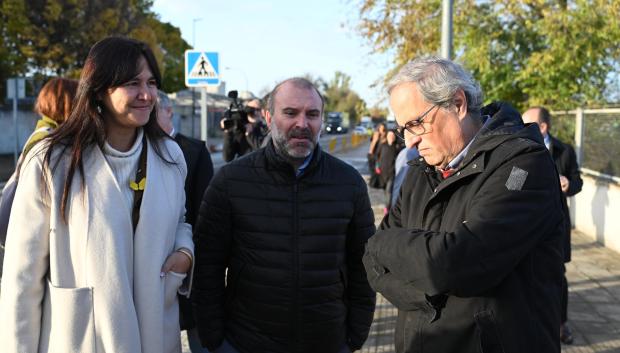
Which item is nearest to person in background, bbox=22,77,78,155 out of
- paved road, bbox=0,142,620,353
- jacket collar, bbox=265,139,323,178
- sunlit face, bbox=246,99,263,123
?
jacket collar, bbox=265,139,323,178

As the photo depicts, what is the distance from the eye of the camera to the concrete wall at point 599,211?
8.31m

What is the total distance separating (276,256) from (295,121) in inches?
24.0

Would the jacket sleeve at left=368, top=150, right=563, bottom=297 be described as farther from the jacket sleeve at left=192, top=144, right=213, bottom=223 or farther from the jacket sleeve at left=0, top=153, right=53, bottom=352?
the jacket sleeve at left=192, top=144, right=213, bottom=223

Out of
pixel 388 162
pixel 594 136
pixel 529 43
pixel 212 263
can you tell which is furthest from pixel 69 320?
pixel 529 43

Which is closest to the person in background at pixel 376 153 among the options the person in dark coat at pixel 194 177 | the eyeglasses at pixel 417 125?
the person in dark coat at pixel 194 177

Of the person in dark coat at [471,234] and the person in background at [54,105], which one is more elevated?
the person in background at [54,105]

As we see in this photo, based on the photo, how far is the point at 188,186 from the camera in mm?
3307

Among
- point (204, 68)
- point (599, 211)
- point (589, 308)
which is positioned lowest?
point (589, 308)

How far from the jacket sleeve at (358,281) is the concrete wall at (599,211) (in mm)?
6717

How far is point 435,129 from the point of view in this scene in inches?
76.2

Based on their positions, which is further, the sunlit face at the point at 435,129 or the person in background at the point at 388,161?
the person in background at the point at 388,161

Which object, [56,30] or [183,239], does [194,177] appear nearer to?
[183,239]

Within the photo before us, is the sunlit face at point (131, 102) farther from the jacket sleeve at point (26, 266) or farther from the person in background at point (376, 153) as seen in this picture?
the person in background at point (376, 153)

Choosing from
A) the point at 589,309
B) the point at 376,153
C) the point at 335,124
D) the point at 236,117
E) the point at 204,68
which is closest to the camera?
the point at 589,309
